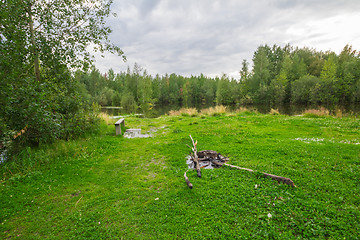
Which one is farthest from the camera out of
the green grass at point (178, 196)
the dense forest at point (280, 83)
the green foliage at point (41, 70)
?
the dense forest at point (280, 83)

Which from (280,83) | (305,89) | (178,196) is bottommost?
(178,196)

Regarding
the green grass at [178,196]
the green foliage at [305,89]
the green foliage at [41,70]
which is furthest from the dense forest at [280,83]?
the green grass at [178,196]

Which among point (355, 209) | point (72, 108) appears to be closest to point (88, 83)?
point (72, 108)

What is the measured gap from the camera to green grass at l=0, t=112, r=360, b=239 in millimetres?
3139

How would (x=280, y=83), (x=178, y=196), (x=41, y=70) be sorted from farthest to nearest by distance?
1. (x=280, y=83)
2. (x=41, y=70)
3. (x=178, y=196)

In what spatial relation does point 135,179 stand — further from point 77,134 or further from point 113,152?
point 77,134

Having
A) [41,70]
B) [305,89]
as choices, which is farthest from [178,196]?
[305,89]

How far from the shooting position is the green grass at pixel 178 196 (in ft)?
10.3

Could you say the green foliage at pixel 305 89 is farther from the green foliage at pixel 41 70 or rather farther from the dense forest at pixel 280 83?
the green foliage at pixel 41 70

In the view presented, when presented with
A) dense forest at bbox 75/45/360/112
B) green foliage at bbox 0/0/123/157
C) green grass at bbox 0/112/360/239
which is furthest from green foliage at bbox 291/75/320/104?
green foliage at bbox 0/0/123/157

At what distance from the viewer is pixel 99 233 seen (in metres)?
3.15

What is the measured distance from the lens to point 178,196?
13.6 ft

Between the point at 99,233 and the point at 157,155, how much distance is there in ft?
13.5

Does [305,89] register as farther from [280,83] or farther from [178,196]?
[178,196]
